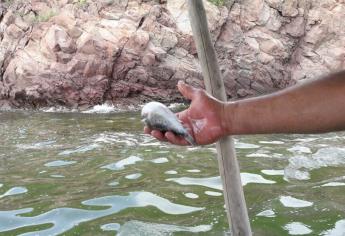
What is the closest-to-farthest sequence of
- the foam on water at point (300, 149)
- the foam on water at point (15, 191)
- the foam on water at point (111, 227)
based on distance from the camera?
1. the foam on water at point (111, 227)
2. the foam on water at point (15, 191)
3. the foam on water at point (300, 149)

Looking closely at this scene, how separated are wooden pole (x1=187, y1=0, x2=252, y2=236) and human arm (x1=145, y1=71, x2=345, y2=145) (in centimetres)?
50

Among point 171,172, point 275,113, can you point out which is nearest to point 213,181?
point 171,172

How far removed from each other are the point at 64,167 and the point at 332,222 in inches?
151

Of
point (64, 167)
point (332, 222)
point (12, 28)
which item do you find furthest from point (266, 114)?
point (12, 28)

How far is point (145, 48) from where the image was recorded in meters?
15.0

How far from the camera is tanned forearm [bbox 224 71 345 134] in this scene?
2.46m

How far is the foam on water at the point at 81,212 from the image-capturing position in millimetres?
4969

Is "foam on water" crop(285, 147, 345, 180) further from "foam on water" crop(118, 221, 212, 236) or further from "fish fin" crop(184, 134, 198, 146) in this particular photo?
"fish fin" crop(184, 134, 198, 146)

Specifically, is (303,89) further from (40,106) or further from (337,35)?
(337,35)

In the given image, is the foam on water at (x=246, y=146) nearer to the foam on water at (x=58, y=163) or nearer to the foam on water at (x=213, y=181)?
the foam on water at (x=213, y=181)

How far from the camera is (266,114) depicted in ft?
8.77

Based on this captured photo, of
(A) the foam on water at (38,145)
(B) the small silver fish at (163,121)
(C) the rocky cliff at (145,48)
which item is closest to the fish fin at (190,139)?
(B) the small silver fish at (163,121)

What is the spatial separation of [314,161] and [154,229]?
3.29m

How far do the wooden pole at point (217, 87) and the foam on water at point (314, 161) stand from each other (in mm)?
3081
